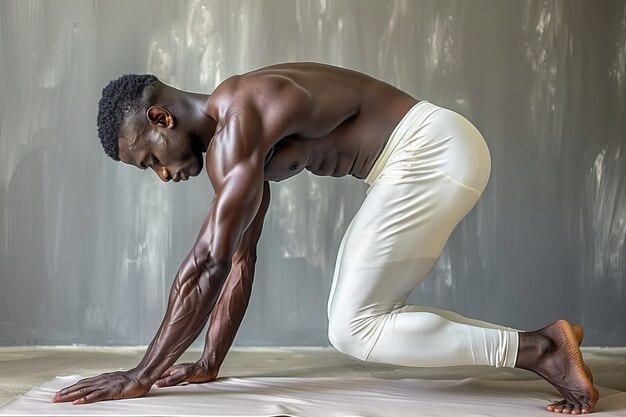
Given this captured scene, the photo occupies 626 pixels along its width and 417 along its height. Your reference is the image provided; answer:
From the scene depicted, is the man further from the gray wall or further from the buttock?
the gray wall

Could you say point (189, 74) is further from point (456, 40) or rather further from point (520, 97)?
point (520, 97)

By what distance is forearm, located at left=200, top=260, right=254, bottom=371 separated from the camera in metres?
2.30

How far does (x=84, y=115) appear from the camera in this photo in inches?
139

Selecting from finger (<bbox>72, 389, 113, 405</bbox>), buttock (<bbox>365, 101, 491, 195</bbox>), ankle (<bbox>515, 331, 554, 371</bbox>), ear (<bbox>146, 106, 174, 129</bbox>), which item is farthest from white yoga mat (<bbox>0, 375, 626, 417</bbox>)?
ear (<bbox>146, 106, 174, 129</bbox>)

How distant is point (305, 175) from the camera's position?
3564mm

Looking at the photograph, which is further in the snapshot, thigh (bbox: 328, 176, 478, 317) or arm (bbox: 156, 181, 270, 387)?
arm (bbox: 156, 181, 270, 387)

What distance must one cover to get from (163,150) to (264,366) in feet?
4.04

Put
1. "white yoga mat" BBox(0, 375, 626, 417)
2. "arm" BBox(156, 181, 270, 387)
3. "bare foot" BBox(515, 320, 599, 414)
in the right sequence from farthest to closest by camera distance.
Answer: "arm" BBox(156, 181, 270, 387)
"bare foot" BBox(515, 320, 599, 414)
"white yoga mat" BBox(0, 375, 626, 417)

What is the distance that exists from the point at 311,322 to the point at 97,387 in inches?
71.2

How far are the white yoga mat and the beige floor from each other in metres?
0.29

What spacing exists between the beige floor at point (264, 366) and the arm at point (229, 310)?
1.11 feet

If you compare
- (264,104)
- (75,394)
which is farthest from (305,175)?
(75,394)

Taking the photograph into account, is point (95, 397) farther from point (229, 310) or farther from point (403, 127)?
point (403, 127)

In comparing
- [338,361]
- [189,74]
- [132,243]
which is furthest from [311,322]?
[189,74]
